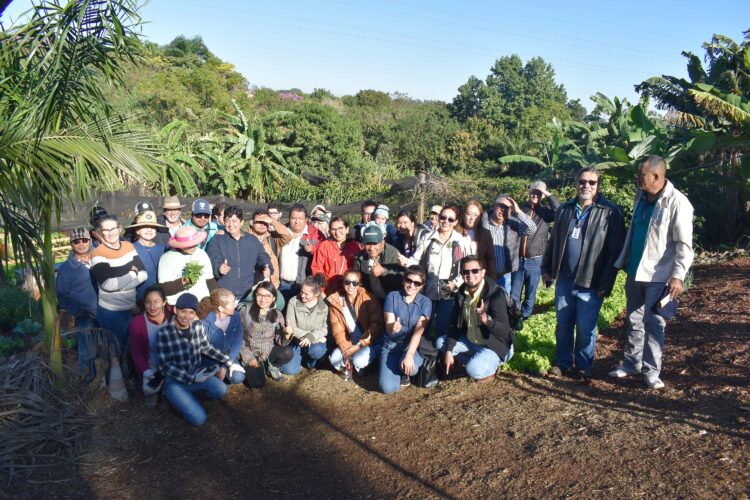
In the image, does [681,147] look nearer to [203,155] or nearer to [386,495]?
[386,495]

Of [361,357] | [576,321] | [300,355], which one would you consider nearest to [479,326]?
[576,321]

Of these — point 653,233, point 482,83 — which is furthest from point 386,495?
point 482,83

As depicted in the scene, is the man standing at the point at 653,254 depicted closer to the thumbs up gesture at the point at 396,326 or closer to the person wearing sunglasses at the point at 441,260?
the person wearing sunglasses at the point at 441,260

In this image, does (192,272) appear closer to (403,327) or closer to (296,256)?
(296,256)

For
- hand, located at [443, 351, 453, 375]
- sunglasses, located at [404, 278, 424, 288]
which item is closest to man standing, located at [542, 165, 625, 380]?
hand, located at [443, 351, 453, 375]

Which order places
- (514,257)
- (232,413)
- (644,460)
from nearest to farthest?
(644,460) < (232,413) < (514,257)

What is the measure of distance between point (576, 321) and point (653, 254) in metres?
1.09

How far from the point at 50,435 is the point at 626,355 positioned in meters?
4.92

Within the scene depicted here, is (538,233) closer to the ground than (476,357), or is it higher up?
higher up

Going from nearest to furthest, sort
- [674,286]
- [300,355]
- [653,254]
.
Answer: [674,286] < [653,254] < [300,355]

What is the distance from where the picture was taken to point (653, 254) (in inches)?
200

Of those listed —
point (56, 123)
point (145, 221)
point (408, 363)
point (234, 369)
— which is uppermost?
point (56, 123)

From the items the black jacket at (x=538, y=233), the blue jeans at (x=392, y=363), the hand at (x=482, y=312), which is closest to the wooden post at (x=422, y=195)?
the black jacket at (x=538, y=233)

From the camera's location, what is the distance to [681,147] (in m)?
12.0
